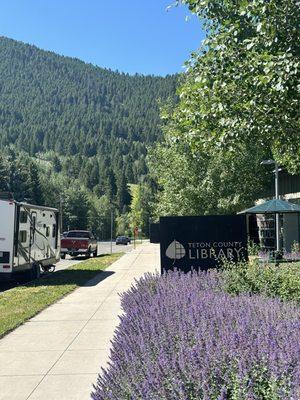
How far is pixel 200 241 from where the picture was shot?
1134 centimetres

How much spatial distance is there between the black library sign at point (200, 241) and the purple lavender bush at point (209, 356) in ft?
18.3

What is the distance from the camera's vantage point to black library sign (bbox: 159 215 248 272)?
441 inches

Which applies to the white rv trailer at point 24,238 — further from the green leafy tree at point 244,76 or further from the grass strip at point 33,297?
the green leafy tree at point 244,76

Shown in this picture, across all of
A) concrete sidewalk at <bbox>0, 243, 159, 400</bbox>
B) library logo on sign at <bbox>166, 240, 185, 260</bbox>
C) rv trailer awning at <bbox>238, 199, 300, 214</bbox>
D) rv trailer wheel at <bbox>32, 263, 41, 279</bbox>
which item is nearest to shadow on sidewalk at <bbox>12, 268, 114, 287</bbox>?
rv trailer wheel at <bbox>32, 263, 41, 279</bbox>

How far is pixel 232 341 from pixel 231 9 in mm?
6228

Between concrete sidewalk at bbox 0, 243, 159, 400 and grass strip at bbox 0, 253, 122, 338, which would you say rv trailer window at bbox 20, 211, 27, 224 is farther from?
concrete sidewalk at bbox 0, 243, 159, 400

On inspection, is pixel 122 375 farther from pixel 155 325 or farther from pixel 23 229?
pixel 23 229

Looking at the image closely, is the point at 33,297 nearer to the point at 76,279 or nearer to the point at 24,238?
the point at 24,238

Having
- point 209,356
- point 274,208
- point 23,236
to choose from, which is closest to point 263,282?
point 209,356

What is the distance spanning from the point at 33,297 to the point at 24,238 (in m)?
4.21

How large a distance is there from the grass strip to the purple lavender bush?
463 centimetres

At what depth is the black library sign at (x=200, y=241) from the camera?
11.2m

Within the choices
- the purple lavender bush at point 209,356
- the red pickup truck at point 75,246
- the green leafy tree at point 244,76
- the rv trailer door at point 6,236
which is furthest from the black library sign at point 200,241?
→ the red pickup truck at point 75,246

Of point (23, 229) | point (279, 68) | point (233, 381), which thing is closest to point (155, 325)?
point (233, 381)
